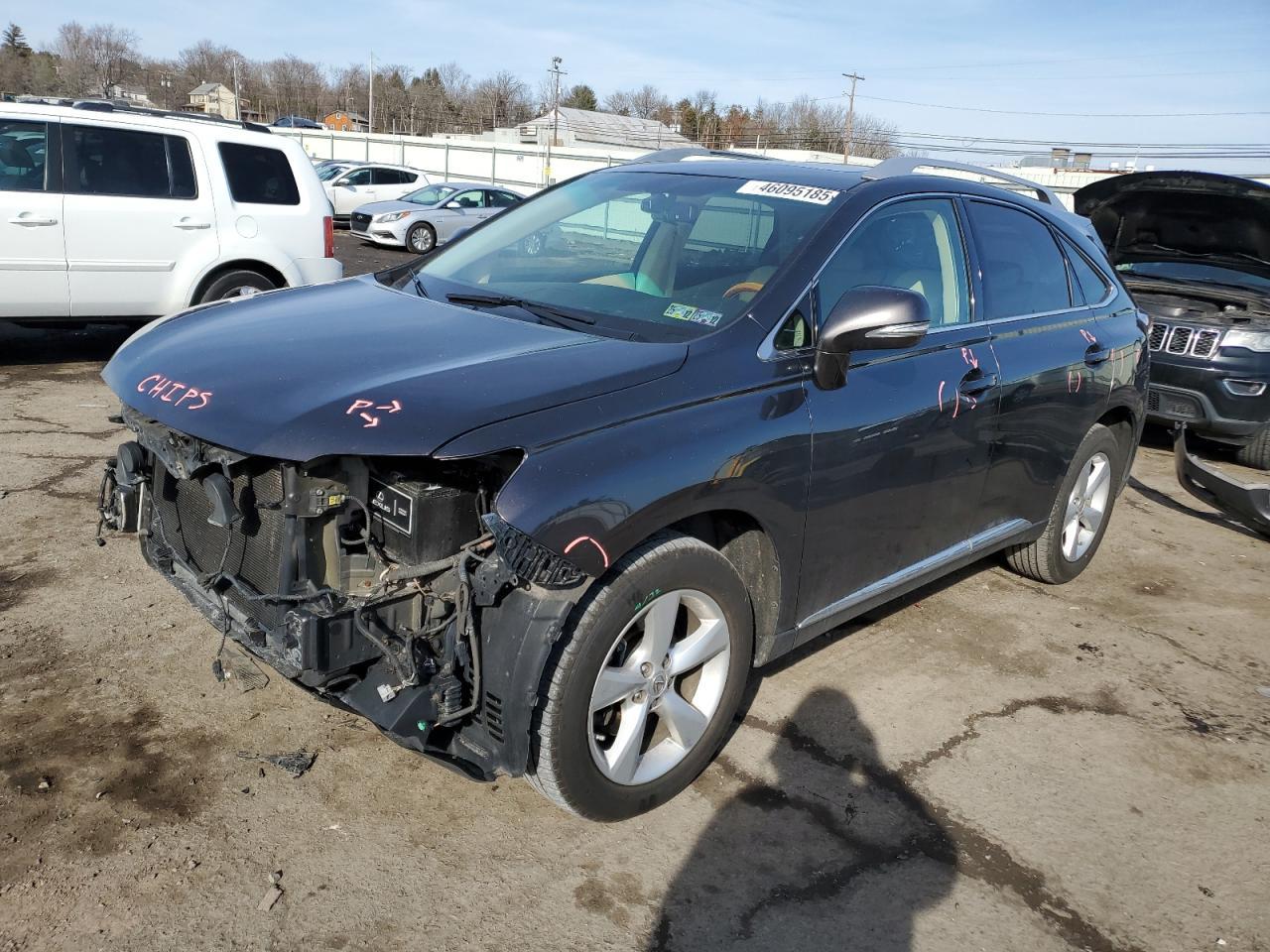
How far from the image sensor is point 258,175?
802cm

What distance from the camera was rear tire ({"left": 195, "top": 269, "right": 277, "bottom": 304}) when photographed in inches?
307

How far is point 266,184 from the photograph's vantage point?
26.5ft

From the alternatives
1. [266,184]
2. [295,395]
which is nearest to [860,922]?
[295,395]

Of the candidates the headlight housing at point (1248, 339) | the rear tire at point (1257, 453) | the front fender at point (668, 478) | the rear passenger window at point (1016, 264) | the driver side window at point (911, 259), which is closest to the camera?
the front fender at point (668, 478)

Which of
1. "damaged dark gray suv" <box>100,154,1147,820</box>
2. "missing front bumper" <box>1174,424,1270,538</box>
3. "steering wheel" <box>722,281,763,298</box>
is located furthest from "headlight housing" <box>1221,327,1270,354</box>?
"steering wheel" <box>722,281,763,298</box>

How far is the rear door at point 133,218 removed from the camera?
7281 millimetres

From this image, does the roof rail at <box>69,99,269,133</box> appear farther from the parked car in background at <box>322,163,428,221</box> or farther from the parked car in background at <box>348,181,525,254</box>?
the parked car in background at <box>322,163,428,221</box>

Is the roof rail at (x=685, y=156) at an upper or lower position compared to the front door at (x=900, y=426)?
upper

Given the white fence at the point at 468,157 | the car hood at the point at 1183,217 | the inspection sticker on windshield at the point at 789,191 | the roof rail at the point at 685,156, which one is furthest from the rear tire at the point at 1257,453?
the white fence at the point at 468,157

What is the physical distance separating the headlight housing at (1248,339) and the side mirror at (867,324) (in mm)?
5361

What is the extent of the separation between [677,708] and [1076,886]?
48.5 inches

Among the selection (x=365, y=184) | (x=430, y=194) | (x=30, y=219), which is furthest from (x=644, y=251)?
(x=365, y=184)

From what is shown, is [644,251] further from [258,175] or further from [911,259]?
[258,175]

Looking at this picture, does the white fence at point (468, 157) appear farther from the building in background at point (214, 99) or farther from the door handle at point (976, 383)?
the building in background at point (214, 99)
